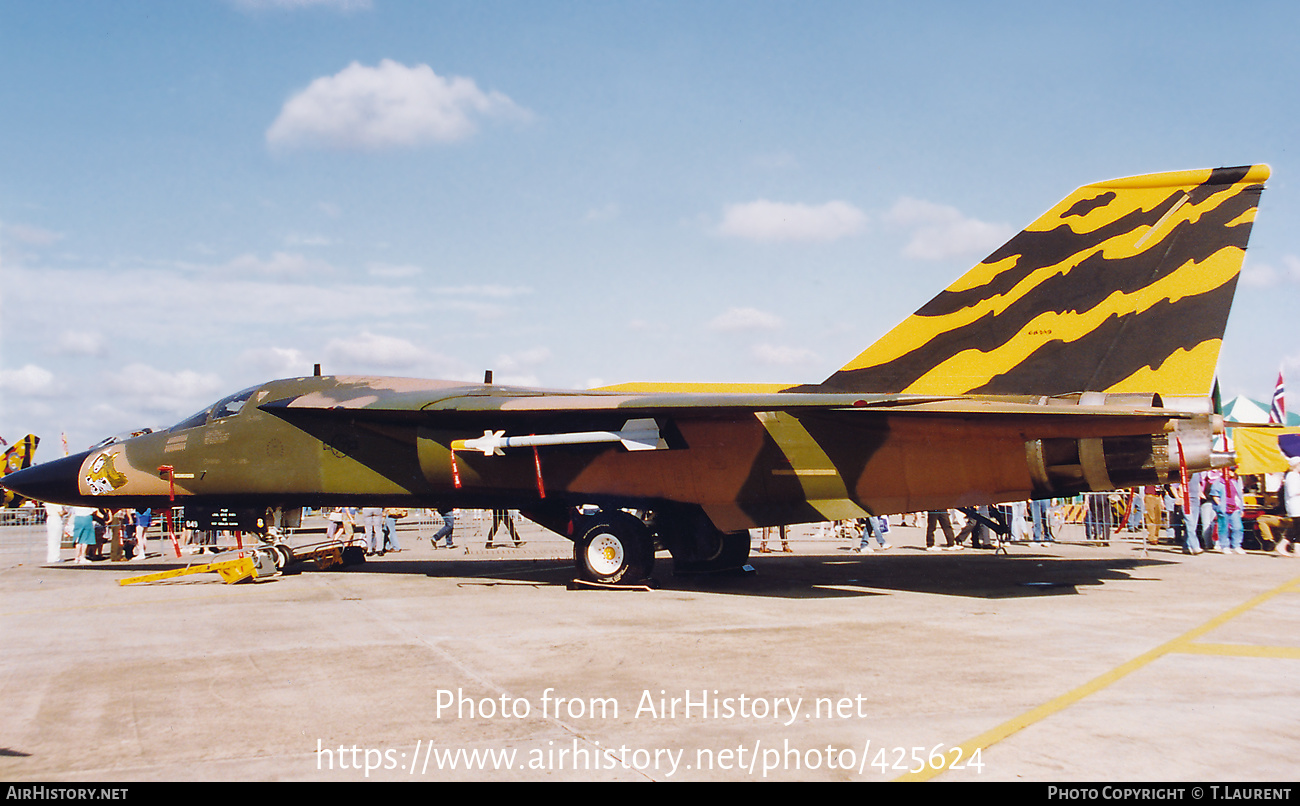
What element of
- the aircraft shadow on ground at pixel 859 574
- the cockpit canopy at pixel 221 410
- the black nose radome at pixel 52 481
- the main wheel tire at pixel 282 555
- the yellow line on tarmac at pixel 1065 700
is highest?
the cockpit canopy at pixel 221 410

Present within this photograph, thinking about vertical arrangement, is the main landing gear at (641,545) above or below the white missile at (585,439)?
below

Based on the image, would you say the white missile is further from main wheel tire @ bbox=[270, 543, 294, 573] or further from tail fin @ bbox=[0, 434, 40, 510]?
tail fin @ bbox=[0, 434, 40, 510]

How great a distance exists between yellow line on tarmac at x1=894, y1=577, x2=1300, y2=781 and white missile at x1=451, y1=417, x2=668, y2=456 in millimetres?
6262

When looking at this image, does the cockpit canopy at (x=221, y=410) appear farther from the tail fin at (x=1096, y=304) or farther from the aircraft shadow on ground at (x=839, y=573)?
the tail fin at (x=1096, y=304)

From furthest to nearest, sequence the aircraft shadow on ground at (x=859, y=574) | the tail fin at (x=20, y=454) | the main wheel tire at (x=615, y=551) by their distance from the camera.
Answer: the tail fin at (x=20, y=454), the main wheel tire at (x=615, y=551), the aircraft shadow on ground at (x=859, y=574)

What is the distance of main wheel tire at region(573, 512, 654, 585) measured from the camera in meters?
11.9

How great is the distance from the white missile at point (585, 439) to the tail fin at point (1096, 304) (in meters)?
3.32

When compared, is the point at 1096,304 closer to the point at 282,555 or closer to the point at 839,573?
the point at 839,573

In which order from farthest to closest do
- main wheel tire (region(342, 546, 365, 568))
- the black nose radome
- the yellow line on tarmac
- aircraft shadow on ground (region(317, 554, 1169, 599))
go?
main wheel tire (region(342, 546, 365, 568)), the black nose radome, aircraft shadow on ground (region(317, 554, 1169, 599)), the yellow line on tarmac

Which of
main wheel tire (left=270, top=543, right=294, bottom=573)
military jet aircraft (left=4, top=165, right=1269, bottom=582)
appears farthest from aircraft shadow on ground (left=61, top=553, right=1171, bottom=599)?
military jet aircraft (left=4, top=165, right=1269, bottom=582)

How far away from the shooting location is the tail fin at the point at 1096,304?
1159cm

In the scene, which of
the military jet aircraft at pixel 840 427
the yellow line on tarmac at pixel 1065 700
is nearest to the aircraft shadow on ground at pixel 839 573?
the military jet aircraft at pixel 840 427

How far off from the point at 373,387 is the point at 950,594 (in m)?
8.98
